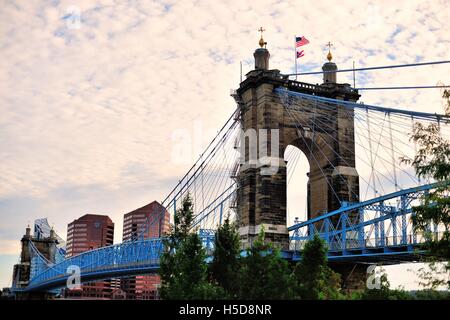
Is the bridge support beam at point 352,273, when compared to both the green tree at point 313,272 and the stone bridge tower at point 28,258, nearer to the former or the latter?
the green tree at point 313,272

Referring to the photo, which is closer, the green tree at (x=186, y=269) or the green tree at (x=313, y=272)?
the green tree at (x=313, y=272)

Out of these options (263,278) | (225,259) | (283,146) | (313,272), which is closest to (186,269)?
(225,259)

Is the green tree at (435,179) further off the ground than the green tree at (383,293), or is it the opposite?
the green tree at (435,179)

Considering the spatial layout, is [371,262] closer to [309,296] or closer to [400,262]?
[400,262]

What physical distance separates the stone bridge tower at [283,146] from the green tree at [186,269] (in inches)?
690

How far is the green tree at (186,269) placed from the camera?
3793 centimetres

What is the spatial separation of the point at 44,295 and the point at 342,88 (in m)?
107

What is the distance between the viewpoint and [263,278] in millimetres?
36531

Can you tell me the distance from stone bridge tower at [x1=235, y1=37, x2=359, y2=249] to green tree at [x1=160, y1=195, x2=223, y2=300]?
1753 cm

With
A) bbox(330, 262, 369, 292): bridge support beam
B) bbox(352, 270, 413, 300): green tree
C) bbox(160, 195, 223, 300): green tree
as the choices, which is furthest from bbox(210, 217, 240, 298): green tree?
bbox(330, 262, 369, 292): bridge support beam

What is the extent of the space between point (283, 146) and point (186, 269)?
2997 cm

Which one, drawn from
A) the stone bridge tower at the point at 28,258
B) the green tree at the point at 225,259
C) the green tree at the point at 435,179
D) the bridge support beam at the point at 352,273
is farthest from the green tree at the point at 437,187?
the stone bridge tower at the point at 28,258
